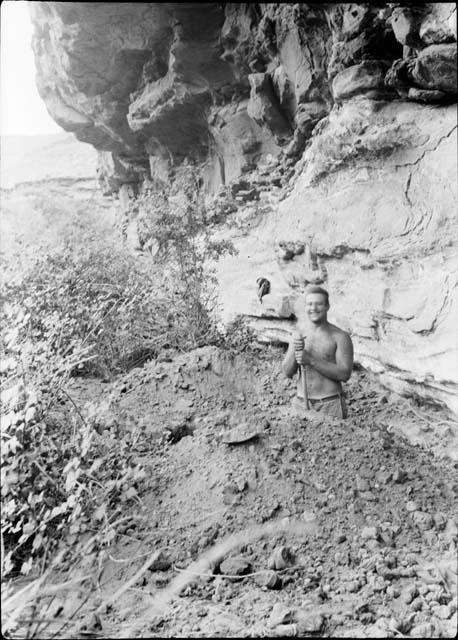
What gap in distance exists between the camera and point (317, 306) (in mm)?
3338

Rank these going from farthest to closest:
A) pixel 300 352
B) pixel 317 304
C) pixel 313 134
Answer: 1. pixel 313 134
2. pixel 317 304
3. pixel 300 352

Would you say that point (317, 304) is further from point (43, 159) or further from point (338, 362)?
point (43, 159)

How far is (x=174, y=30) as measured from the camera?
22.1 ft

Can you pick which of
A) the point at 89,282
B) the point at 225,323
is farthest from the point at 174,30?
the point at 225,323

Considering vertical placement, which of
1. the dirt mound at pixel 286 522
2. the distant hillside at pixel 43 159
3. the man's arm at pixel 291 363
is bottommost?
the dirt mound at pixel 286 522

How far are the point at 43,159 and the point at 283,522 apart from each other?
15575mm

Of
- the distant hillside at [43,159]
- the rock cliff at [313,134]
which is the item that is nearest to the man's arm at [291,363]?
the rock cliff at [313,134]

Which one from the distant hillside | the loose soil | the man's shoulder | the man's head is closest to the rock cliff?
the man's shoulder

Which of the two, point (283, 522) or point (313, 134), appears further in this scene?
point (313, 134)

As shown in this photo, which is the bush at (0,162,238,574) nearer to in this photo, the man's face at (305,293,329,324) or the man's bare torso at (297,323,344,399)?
the man's bare torso at (297,323,344,399)

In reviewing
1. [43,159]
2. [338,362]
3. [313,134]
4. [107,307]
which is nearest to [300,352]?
[338,362]

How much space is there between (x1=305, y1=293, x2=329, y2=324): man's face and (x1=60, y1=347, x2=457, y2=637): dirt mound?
2.32ft

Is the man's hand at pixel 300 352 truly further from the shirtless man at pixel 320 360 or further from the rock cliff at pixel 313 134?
the rock cliff at pixel 313 134

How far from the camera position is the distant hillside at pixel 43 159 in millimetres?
14362
